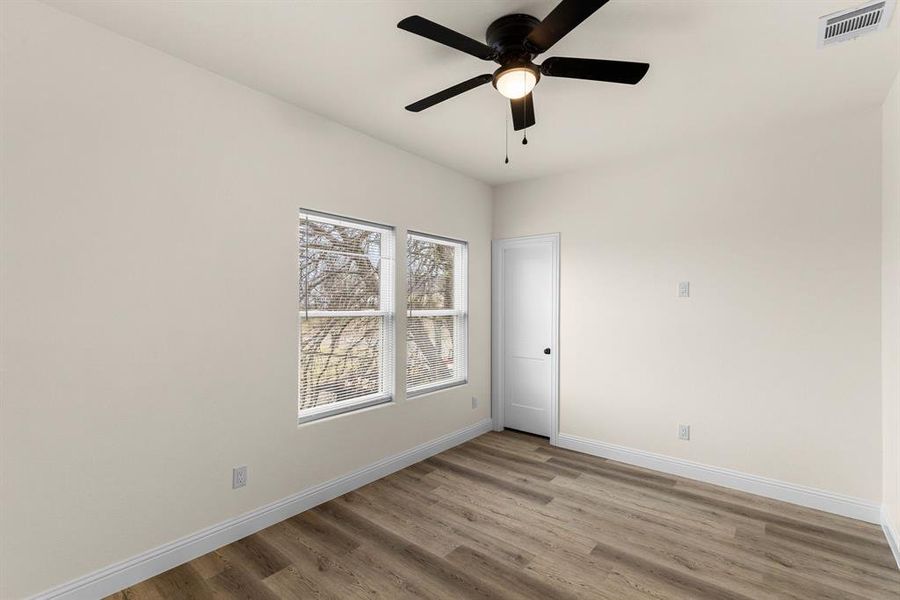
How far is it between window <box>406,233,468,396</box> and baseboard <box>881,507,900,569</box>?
327cm

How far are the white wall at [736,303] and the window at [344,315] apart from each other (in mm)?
1897

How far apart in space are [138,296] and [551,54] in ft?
8.50

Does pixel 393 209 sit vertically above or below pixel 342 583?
above

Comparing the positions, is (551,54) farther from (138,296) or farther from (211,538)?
(211,538)

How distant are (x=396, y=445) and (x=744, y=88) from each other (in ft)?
12.0

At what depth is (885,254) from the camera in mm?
2771

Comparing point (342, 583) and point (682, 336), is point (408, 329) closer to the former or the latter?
point (342, 583)

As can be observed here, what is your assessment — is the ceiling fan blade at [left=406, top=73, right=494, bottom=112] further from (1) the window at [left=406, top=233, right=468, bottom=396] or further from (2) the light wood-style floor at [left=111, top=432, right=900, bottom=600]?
(2) the light wood-style floor at [left=111, top=432, right=900, bottom=600]

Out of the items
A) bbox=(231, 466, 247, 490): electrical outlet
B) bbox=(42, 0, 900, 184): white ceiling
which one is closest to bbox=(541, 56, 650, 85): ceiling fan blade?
bbox=(42, 0, 900, 184): white ceiling

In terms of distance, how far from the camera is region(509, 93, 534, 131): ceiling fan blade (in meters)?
2.28

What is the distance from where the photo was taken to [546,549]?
8.29ft

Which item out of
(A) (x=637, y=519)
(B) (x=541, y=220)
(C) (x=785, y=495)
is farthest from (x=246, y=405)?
(C) (x=785, y=495)

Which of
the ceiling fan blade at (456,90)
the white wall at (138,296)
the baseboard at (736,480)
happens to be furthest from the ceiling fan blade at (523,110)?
the baseboard at (736,480)

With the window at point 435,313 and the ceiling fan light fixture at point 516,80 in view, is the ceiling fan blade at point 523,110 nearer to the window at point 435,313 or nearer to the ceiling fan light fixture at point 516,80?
the ceiling fan light fixture at point 516,80
